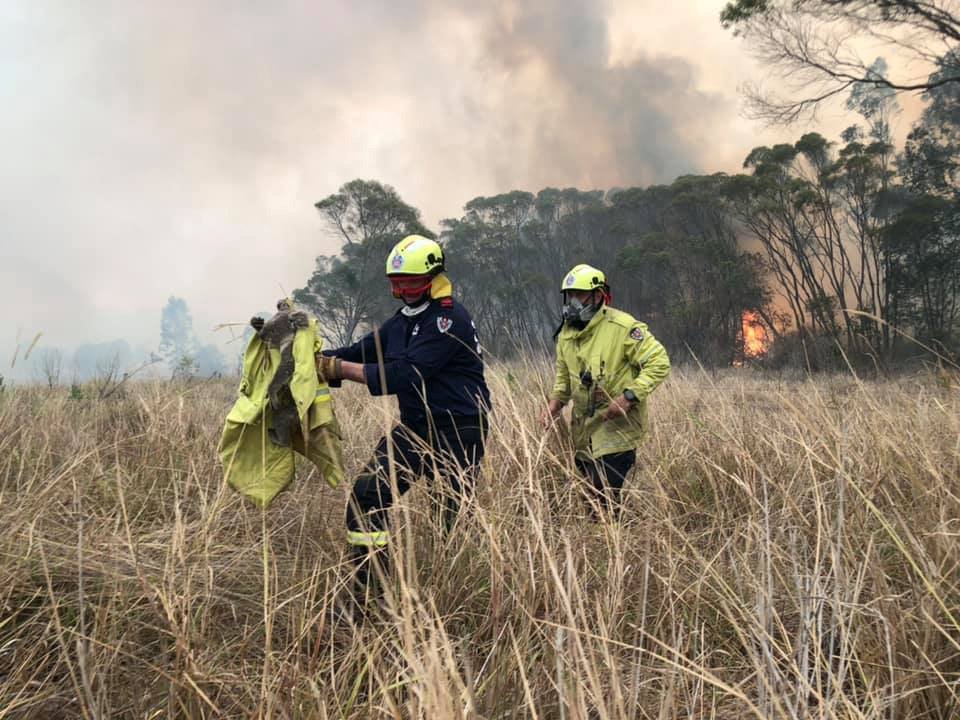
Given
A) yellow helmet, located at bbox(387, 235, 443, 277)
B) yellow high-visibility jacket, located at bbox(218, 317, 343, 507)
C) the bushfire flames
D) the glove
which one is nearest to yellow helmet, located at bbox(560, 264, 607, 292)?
yellow helmet, located at bbox(387, 235, 443, 277)

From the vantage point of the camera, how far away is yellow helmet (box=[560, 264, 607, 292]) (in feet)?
12.4

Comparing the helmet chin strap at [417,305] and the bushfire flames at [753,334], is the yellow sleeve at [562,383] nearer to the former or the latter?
the helmet chin strap at [417,305]

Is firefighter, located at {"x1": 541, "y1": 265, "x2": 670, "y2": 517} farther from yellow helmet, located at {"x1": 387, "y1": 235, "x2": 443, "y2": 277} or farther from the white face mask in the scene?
yellow helmet, located at {"x1": 387, "y1": 235, "x2": 443, "y2": 277}

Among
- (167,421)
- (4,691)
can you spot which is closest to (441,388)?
(4,691)

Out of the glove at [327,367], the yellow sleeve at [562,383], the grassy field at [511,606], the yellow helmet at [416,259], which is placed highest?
the yellow helmet at [416,259]

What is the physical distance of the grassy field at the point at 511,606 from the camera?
123cm

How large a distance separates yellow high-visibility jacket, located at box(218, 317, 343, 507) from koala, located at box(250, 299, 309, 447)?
3 centimetres

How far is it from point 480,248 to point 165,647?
3836 cm

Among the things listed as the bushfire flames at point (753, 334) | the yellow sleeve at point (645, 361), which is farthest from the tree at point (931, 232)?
A: the yellow sleeve at point (645, 361)

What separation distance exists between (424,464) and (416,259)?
3.42 ft

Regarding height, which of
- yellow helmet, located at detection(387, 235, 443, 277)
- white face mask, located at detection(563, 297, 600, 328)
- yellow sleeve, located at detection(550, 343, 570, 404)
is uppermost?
yellow helmet, located at detection(387, 235, 443, 277)

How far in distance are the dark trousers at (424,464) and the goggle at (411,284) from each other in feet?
2.22

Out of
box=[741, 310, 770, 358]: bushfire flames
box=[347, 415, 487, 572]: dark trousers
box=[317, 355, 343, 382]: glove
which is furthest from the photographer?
box=[741, 310, 770, 358]: bushfire flames

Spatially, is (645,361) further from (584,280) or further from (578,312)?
(584,280)
